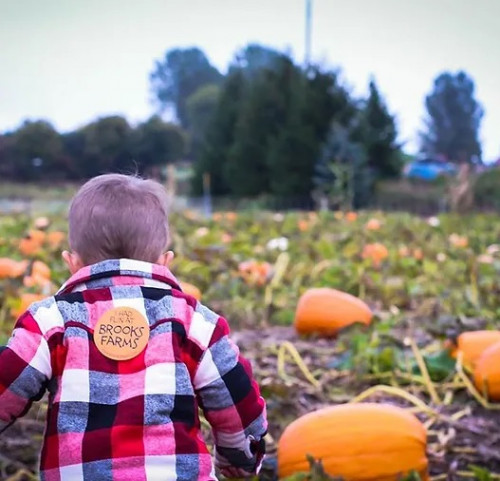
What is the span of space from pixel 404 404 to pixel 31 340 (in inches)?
47.5

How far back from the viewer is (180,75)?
64938mm

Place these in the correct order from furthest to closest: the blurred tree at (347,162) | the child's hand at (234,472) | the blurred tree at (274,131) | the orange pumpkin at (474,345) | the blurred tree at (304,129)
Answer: the blurred tree at (274,131) → the blurred tree at (304,129) → the blurred tree at (347,162) → the orange pumpkin at (474,345) → the child's hand at (234,472)

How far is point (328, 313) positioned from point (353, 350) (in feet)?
1.62

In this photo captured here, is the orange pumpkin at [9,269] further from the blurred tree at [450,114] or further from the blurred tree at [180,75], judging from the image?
the blurred tree at [180,75]

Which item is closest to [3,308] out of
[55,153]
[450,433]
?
[450,433]

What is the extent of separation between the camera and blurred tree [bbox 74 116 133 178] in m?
18.5

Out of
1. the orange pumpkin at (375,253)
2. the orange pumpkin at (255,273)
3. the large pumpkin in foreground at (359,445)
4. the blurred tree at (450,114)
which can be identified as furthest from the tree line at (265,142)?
the blurred tree at (450,114)

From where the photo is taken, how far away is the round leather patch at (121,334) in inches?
44.7

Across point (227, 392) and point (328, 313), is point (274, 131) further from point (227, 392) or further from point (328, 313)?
point (227, 392)

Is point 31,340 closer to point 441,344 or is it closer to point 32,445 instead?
point 32,445

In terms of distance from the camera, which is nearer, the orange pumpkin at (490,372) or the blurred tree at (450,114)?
the orange pumpkin at (490,372)

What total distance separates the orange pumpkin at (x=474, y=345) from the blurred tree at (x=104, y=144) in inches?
616

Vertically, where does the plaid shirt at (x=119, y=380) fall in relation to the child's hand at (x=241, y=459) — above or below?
above

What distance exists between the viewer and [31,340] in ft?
3.74
